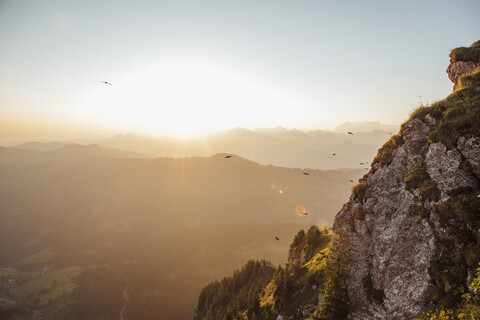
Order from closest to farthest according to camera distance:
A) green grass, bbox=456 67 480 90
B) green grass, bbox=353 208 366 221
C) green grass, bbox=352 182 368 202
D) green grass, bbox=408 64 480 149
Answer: green grass, bbox=408 64 480 149
green grass, bbox=456 67 480 90
green grass, bbox=353 208 366 221
green grass, bbox=352 182 368 202

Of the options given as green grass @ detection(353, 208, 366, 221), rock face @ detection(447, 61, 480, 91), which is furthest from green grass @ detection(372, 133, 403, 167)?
rock face @ detection(447, 61, 480, 91)

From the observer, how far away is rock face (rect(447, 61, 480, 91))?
31828mm

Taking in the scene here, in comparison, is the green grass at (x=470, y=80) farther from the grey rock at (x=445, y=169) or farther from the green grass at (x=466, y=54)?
the grey rock at (x=445, y=169)

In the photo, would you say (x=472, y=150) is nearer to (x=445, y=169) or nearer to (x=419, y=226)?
(x=445, y=169)

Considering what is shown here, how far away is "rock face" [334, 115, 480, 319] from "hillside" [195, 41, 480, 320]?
0.09m

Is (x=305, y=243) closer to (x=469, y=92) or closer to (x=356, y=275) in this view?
(x=356, y=275)

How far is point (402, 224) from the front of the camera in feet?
79.0

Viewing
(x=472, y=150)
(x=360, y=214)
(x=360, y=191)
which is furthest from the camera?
(x=360, y=191)

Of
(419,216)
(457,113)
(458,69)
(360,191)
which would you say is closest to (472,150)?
(457,113)

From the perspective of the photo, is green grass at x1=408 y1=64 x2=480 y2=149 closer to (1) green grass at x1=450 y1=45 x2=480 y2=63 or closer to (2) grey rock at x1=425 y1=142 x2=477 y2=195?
(2) grey rock at x1=425 y1=142 x2=477 y2=195

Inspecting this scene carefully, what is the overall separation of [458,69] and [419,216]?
26.5 metres

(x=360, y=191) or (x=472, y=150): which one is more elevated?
(x=472, y=150)

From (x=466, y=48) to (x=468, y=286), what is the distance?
115ft

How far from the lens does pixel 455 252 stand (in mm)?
18516
